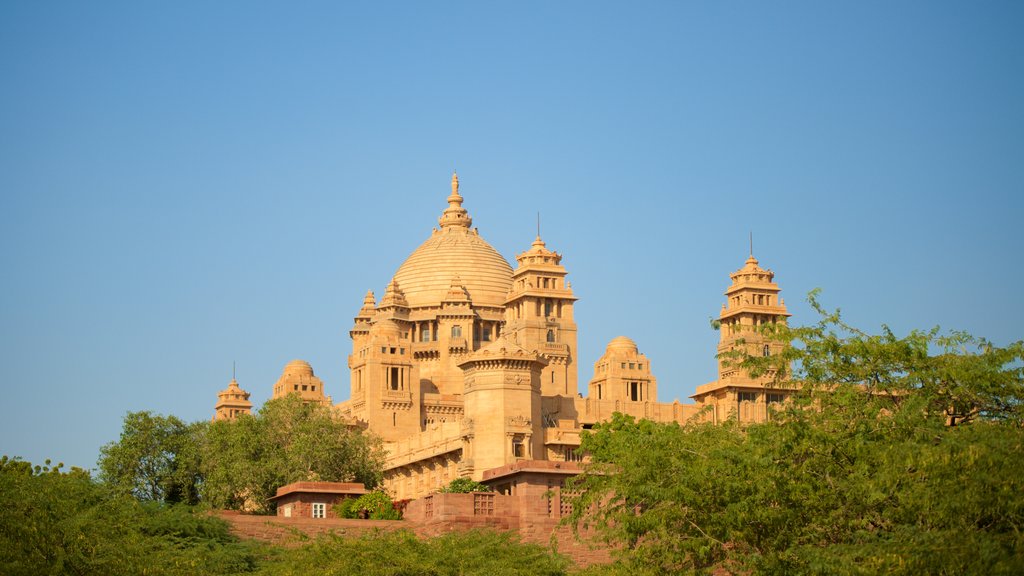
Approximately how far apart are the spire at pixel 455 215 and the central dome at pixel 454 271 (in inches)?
34.5

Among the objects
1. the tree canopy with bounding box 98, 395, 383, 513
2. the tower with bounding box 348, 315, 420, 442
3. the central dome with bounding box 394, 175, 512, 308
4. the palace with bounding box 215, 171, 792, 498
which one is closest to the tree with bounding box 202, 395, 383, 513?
the tree canopy with bounding box 98, 395, 383, 513

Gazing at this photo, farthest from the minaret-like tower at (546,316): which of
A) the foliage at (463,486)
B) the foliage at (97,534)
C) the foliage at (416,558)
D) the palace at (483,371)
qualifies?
the foliage at (416,558)

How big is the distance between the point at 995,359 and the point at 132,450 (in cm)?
5912

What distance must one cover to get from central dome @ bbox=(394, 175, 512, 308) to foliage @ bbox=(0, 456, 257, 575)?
68497 millimetres

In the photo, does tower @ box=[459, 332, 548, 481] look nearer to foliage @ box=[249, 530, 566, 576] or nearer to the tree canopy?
the tree canopy

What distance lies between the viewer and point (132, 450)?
92312 mm

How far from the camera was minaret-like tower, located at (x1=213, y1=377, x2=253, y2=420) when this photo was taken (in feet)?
453

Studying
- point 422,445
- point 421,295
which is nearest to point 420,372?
point 421,295

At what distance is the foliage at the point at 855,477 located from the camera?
36.7 metres

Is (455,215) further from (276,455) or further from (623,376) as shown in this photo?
(276,455)

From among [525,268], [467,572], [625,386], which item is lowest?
[467,572]

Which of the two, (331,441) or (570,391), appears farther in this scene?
(570,391)

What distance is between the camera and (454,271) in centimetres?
13188

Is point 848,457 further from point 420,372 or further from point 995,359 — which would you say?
point 420,372
